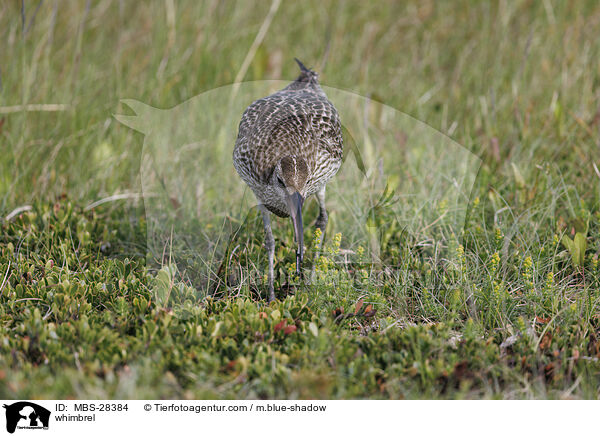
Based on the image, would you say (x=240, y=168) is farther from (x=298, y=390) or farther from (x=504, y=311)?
(x=504, y=311)

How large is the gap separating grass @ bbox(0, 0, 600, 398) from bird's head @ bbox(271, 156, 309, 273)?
1.50 ft

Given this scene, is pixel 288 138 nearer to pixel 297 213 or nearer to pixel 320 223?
pixel 297 213

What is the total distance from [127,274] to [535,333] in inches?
110

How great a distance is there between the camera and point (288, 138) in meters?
4.19

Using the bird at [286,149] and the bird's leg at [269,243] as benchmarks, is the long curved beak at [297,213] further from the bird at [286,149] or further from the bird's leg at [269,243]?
the bird's leg at [269,243]

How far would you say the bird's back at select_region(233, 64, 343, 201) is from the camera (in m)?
4.17

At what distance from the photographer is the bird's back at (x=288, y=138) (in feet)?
13.7

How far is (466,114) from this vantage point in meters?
7.18

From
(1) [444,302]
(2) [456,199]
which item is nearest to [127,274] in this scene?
(1) [444,302]
